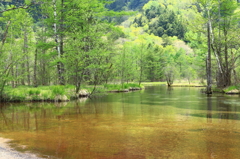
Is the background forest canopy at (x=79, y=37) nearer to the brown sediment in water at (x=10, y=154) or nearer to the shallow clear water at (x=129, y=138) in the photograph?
the shallow clear water at (x=129, y=138)

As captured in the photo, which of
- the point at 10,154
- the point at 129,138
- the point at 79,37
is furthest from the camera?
the point at 79,37

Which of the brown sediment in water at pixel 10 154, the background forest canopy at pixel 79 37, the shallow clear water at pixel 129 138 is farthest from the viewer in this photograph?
the background forest canopy at pixel 79 37

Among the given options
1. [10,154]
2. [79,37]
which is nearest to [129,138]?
[10,154]

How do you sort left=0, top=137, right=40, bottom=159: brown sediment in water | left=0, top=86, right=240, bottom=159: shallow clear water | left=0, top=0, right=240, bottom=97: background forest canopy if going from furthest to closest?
left=0, top=0, right=240, bottom=97: background forest canopy, left=0, top=86, right=240, bottom=159: shallow clear water, left=0, top=137, right=40, bottom=159: brown sediment in water

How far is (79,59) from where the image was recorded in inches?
758

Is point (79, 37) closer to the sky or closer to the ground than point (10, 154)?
closer to the sky

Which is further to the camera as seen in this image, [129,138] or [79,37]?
[79,37]

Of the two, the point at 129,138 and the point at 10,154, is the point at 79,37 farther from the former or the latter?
the point at 10,154

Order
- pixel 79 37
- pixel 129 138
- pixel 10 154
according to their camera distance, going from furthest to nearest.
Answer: pixel 79 37 < pixel 129 138 < pixel 10 154

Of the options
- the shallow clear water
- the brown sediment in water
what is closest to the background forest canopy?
the shallow clear water

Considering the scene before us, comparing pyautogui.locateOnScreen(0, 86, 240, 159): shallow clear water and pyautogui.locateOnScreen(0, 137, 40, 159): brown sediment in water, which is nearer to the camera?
pyautogui.locateOnScreen(0, 137, 40, 159): brown sediment in water

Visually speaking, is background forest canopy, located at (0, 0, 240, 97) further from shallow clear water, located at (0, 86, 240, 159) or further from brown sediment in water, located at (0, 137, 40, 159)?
brown sediment in water, located at (0, 137, 40, 159)

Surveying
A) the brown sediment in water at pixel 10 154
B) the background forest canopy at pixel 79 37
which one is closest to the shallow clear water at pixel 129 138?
the brown sediment in water at pixel 10 154

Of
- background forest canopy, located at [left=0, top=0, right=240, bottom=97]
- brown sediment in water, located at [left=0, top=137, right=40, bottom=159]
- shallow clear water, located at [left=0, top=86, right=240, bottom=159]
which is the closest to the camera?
brown sediment in water, located at [left=0, top=137, right=40, bottom=159]
